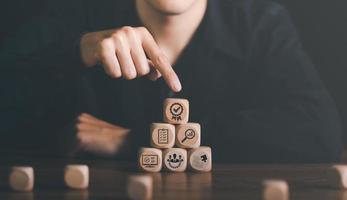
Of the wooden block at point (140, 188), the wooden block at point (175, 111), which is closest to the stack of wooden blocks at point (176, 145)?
the wooden block at point (175, 111)

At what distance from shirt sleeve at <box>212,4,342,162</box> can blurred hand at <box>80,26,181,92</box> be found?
25 cm

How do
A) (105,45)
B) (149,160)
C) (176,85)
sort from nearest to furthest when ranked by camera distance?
(149,160), (105,45), (176,85)

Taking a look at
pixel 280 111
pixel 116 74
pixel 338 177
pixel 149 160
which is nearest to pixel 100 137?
pixel 116 74

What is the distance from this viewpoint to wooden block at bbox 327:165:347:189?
5.73ft

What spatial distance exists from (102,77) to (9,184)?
68cm

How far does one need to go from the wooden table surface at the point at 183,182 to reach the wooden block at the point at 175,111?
0.14m

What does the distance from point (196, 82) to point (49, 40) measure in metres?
0.43

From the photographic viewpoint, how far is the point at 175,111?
2055 mm

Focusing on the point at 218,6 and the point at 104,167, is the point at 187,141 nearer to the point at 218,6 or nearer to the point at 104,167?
the point at 104,167

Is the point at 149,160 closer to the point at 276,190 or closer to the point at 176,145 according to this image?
the point at 176,145

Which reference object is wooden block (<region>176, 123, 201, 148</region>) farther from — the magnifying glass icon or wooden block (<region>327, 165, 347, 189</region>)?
wooden block (<region>327, 165, 347, 189</region>)

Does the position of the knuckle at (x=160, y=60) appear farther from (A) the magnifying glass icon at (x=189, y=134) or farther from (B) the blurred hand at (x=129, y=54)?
(A) the magnifying glass icon at (x=189, y=134)

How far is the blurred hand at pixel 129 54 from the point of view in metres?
2.12

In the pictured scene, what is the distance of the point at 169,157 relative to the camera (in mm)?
2033
